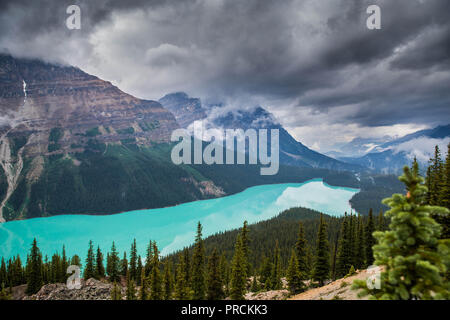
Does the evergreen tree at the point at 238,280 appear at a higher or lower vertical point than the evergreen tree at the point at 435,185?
lower

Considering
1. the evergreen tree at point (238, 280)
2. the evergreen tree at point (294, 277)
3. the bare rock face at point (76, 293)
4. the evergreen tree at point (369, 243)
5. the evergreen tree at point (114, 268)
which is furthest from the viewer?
the evergreen tree at point (114, 268)

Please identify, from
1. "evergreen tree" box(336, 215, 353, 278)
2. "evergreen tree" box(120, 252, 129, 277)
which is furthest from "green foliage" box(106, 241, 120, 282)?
"evergreen tree" box(336, 215, 353, 278)

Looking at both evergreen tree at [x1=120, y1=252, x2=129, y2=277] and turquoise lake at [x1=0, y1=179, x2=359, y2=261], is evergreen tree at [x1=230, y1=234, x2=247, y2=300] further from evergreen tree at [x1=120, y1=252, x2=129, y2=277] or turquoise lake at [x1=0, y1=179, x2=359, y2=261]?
turquoise lake at [x1=0, y1=179, x2=359, y2=261]

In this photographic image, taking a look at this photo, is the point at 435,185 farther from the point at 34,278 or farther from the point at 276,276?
the point at 34,278

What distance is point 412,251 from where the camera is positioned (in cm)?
838

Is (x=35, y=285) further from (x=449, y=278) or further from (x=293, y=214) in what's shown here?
(x=293, y=214)

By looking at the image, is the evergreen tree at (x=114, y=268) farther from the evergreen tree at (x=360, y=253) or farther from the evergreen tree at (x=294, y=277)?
the evergreen tree at (x=360, y=253)

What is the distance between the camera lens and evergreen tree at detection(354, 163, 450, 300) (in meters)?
7.80

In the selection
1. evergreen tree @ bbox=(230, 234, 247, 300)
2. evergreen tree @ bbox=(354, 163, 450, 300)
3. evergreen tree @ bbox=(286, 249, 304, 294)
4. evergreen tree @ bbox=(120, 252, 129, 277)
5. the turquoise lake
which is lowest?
the turquoise lake

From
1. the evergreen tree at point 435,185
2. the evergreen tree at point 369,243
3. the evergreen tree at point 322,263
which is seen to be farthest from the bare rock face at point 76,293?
the evergreen tree at point 435,185

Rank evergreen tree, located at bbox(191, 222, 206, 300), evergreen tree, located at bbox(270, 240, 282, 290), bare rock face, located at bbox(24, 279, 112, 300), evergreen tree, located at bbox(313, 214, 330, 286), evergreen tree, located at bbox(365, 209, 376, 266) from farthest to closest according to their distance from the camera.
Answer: evergreen tree, located at bbox(270, 240, 282, 290) → evergreen tree, located at bbox(365, 209, 376, 266) → bare rock face, located at bbox(24, 279, 112, 300) → evergreen tree, located at bbox(313, 214, 330, 286) → evergreen tree, located at bbox(191, 222, 206, 300)

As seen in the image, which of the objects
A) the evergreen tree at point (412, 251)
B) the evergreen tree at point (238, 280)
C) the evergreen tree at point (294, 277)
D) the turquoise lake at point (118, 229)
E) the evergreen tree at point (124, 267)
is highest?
the evergreen tree at point (412, 251)

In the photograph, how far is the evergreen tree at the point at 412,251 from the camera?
780 centimetres
